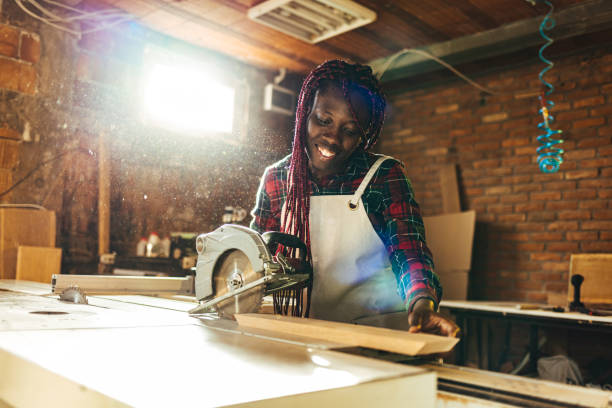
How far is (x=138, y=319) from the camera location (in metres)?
1.35

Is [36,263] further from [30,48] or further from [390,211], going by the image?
[390,211]

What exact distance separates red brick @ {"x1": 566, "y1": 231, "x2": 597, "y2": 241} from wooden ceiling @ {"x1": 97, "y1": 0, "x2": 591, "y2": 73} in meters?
1.84

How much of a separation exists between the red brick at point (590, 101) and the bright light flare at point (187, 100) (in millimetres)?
3154

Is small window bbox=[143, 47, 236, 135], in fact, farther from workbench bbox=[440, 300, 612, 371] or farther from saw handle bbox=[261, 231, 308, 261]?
saw handle bbox=[261, 231, 308, 261]

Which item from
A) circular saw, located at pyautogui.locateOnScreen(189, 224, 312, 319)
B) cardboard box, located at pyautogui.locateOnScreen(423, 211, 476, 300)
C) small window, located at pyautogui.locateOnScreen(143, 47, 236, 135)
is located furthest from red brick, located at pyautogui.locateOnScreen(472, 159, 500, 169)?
circular saw, located at pyautogui.locateOnScreen(189, 224, 312, 319)

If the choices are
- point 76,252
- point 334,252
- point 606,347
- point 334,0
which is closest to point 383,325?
point 334,252

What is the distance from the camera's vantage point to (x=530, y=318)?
357 cm

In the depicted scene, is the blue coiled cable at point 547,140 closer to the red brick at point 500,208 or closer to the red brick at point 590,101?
the red brick at point 590,101

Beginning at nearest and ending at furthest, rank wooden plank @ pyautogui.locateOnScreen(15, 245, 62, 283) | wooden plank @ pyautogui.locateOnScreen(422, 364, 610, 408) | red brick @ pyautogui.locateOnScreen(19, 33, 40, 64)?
1. wooden plank @ pyautogui.locateOnScreen(422, 364, 610, 408)
2. wooden plank @ pyautogui.locateOnScreen(15, 245, 62, 283)
3. red brick @ pyautogui.locateOnScreen(19, 33, 40, 64)

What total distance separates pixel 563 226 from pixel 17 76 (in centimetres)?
453

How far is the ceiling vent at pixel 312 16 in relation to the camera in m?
3.90

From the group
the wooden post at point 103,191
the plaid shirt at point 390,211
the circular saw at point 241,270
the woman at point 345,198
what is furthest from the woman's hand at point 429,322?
the wooden post at point 103,191

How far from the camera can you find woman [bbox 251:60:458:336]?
1.90 m

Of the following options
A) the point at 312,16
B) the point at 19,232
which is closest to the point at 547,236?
the point at 312,16
